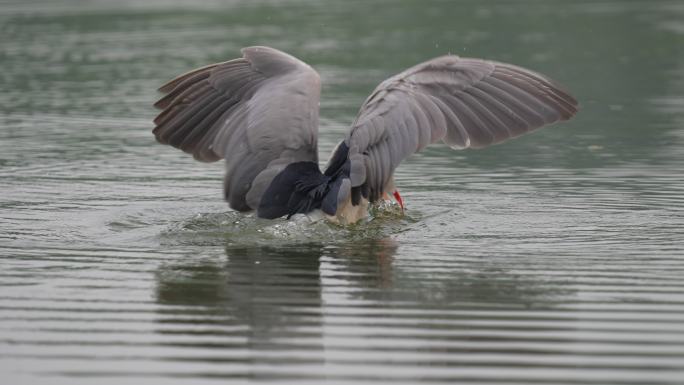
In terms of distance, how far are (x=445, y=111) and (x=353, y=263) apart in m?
1.83

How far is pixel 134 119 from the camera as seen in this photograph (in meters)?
15.8

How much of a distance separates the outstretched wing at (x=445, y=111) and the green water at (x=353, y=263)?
1.95 feet

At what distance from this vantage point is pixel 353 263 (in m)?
8.24

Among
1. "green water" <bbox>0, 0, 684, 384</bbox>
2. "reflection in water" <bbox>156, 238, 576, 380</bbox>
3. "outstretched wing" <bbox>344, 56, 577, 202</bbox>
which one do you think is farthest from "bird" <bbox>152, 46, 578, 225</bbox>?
"reflection in water" <bbox>156, 238, 576, 380</bbox>

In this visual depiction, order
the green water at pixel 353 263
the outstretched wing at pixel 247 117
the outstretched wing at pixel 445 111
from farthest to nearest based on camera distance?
1. the outstretched wing at pixel 247 117
2. the outstretched wing at pixel 445 111
3. the green water at pixel 353 263

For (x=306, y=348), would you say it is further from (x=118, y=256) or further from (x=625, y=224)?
(x=625, y=224)

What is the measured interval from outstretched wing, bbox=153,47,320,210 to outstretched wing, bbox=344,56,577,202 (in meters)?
0.51

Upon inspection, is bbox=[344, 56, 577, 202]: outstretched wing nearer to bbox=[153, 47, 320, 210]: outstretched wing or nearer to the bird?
the bird

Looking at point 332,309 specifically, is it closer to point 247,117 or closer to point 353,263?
point 353,263

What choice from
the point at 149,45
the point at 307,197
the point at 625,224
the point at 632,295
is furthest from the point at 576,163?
the point at 149,45

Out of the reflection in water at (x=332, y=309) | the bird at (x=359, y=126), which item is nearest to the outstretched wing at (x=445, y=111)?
the bird at (x=359, y=126)

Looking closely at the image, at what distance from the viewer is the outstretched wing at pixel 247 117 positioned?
9.42 m

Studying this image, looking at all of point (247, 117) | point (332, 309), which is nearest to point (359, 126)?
point (247, 117)

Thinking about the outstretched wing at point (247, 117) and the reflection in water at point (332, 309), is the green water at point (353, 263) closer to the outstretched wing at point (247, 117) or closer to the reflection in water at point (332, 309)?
the reflection in water at point (332, 309)
